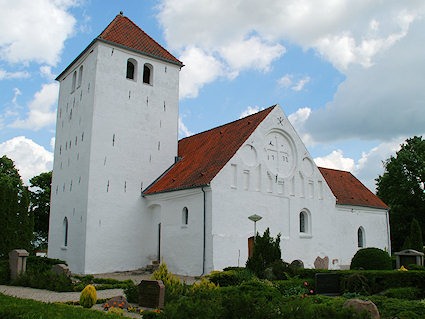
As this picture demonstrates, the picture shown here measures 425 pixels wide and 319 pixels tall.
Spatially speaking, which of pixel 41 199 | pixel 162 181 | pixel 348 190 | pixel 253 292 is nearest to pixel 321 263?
pixel 348 190

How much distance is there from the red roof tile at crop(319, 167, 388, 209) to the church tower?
10.9m

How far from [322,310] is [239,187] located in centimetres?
1262

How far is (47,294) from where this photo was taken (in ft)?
42.0

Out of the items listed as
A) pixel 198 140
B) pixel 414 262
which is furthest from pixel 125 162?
pixel 414 262

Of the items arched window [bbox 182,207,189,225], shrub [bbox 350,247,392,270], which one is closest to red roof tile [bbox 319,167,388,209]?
shrub [bbox 350,247,392,270]

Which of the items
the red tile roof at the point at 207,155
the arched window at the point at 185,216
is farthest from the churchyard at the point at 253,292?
the red tile roof at the point at 207,155

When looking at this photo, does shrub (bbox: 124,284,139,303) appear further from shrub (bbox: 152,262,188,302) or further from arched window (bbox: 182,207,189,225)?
arched window (bbox: 182,207,189,225)

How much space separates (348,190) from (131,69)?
16.3 m

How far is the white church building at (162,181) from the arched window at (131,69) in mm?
62

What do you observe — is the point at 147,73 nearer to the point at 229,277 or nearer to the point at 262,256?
the point at 262,256

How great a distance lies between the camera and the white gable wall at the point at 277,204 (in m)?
18.6

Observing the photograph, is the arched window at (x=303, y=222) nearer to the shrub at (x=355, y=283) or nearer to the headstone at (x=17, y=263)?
the shrub at (x=355, y=283)

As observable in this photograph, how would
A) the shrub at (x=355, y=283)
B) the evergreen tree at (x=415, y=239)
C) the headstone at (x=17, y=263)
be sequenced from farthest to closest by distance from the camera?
the evergreen tree at (x=415, y=239) < the headstone at (x=17, y=263) < the shrub at (x=355, y=283)

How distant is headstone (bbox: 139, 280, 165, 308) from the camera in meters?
10.5
